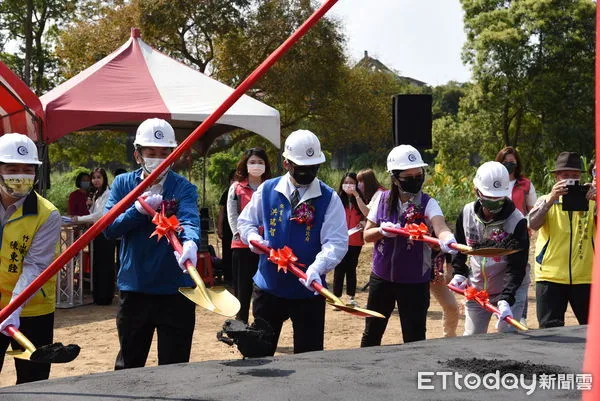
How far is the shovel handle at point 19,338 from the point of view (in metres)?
3.37

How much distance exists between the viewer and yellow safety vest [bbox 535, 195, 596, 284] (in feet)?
17.9

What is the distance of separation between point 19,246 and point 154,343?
358 cm

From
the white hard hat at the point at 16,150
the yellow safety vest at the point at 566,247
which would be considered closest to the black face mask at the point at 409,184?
the yellow safety vest at the point at 566,247

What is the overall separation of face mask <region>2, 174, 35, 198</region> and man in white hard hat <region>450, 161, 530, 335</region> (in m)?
2.42

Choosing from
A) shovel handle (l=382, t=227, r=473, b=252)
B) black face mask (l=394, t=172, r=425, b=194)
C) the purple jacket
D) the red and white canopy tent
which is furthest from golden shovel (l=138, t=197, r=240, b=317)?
the red and white canopy tent

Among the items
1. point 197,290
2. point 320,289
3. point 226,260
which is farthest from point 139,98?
point 197,290

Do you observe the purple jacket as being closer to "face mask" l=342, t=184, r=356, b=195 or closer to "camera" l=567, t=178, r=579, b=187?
"camera" l=567, t=178, r=579, b=187

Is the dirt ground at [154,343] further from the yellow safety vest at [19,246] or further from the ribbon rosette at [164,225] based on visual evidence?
the ribbon rosette at [164,225]

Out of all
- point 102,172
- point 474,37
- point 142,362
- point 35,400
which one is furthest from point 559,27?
point 35,400

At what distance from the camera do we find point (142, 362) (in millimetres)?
4301

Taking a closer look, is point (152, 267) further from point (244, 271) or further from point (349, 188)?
point (349, 188)

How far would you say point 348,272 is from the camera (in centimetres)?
972

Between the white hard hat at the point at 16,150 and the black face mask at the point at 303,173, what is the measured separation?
4.39 ft

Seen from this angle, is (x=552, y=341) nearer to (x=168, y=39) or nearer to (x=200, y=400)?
(x=200, y=400)
